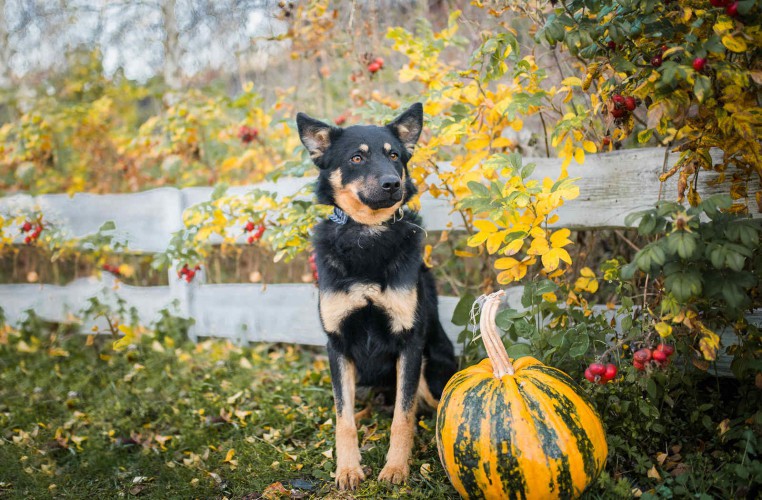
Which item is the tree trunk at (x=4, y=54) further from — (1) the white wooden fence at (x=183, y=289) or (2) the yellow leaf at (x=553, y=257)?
(2) the yellow leaf at (x=553, y=257)

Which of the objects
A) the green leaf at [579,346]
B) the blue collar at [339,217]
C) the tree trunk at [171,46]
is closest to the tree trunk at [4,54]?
the tree trunk at [171,46]

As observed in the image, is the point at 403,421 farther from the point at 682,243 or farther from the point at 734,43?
the point at 734,43

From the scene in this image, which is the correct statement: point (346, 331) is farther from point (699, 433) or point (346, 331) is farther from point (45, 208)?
point (45, 208)

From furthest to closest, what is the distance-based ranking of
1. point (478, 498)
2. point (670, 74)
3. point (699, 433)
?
point (699, 433)
point (478, 498)
point (670, 74)

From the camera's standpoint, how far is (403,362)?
9.14 feet

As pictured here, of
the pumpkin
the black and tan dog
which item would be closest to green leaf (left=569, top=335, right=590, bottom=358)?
the pumpkin

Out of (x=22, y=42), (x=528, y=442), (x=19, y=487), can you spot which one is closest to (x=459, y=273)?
(x=528, y=442)

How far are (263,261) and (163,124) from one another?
188 cm

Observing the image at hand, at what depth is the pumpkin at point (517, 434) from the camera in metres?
2.07

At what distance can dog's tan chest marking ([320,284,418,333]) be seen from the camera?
8.98 feet

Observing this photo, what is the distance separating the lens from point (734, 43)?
185 cm

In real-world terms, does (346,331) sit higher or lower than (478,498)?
higher

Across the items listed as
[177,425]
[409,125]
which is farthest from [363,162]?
[177,425]

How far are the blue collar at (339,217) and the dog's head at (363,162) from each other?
28 mm
